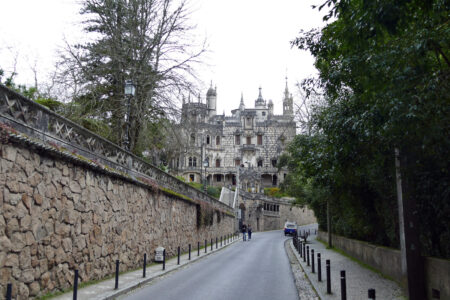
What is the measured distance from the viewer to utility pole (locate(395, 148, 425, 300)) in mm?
8820

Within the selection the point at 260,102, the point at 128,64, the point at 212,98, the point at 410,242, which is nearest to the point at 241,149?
the point at 212,98

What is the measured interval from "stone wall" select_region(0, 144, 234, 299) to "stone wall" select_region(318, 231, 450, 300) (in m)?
8.36

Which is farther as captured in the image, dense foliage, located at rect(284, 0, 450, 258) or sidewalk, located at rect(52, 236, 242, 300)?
sidewalk, located at rect(52, 236, 242, 300)

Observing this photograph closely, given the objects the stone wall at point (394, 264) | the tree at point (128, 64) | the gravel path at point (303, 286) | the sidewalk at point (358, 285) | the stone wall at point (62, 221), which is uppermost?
the tree at point (128, 64)

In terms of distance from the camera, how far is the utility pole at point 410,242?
882cm

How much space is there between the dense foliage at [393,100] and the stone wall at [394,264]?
640 millimetres

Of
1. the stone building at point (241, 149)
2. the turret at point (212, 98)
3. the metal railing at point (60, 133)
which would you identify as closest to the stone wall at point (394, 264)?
the metal railing at point (60, 133)

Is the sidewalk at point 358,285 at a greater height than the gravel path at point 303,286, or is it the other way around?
the sidewalk at point 358,285

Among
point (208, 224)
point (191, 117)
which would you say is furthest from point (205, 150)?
point (191, 117)

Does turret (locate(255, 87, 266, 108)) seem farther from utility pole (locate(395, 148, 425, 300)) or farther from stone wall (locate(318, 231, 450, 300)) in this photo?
utility pole (locate(395, 148, 425, 300))

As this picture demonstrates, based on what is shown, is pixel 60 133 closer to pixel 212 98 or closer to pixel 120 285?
pixel 120 285

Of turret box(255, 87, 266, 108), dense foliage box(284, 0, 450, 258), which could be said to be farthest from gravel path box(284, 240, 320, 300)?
turret box(255, 87, 266, 108)

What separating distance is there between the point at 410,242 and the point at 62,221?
843cm

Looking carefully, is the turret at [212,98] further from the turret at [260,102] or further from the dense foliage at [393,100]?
the dense foliage at [393,100]
